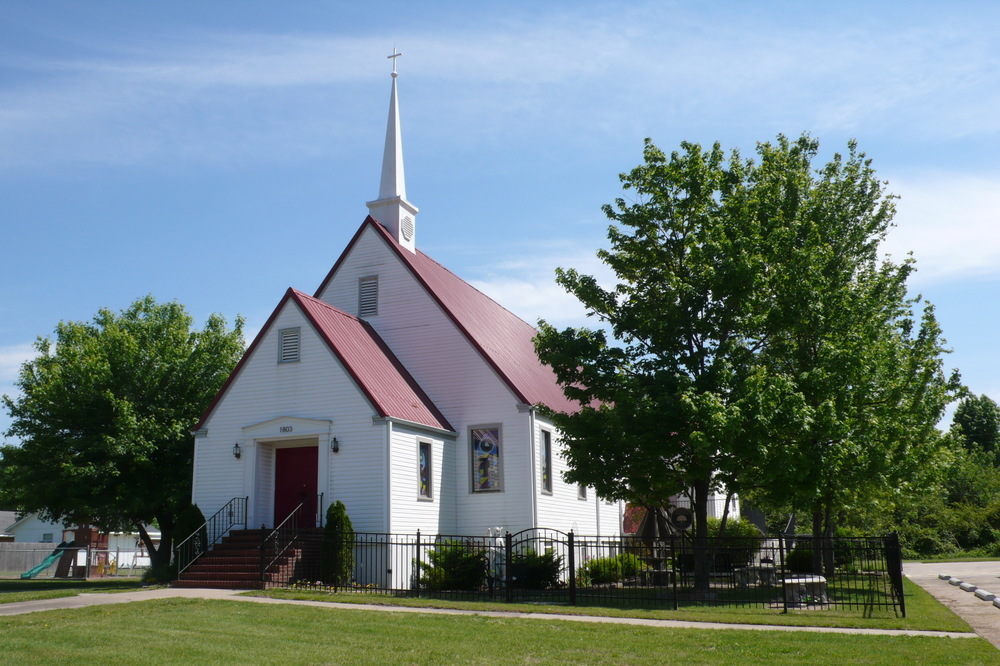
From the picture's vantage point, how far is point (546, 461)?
1048 inches

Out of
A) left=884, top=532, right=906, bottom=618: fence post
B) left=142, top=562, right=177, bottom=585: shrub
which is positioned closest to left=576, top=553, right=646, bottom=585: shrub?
left=884, top=532, right=906, bottom=618: fence post

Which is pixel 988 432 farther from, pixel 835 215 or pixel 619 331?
pixel 619 331

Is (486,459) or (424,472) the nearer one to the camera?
(424,472)

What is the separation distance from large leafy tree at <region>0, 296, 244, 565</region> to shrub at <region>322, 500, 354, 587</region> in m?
10.1

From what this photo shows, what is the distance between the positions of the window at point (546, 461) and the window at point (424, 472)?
3709 mm

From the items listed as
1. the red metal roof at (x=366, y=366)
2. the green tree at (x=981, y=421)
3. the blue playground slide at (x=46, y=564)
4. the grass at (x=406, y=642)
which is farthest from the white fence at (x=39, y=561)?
the green tree at (x=981, y=421)

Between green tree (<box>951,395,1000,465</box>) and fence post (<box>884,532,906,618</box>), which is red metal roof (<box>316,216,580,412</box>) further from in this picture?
green tree (<box>951,395,1000,465</box>)

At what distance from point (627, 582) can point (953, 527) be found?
29.9 meters

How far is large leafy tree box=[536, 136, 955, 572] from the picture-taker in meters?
19.4

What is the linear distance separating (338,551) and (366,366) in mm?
5628

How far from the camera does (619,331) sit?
852 inches

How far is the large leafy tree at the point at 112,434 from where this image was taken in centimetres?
2823

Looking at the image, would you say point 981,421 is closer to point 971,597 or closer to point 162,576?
point 971,597

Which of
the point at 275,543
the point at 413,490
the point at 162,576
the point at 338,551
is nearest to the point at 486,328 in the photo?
the point at 413,490
